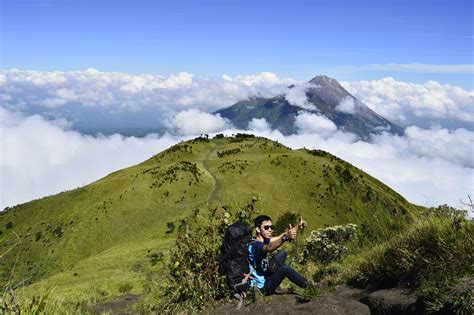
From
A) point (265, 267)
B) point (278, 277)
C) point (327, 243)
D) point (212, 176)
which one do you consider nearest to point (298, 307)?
point (278, 277)

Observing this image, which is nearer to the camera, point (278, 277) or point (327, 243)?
point (278, 277)

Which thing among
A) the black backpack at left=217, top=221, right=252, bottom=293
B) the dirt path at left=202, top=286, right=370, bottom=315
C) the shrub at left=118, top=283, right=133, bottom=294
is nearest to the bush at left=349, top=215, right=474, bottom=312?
the dirt path at left=202, top=286, right=370, bottom=315

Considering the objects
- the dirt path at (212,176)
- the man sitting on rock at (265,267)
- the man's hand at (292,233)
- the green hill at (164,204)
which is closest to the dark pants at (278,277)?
the man sitting on rock at (265,267)

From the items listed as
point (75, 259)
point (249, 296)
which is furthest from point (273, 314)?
point (75, 259)

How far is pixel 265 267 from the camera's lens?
1016cm

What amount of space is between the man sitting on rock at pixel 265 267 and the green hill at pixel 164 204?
120 ft

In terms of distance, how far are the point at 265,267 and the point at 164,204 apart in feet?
214

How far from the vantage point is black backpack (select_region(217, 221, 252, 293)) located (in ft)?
31.3

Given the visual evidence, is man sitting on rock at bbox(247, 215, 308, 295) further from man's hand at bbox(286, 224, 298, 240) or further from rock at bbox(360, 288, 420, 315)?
rock at bbox(360, 288, 420, 315)

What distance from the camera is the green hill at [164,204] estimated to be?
62219mm

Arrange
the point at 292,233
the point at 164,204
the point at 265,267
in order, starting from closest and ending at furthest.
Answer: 1. the point at 292,233
2. the point at 265,267
3. the point at 164,204

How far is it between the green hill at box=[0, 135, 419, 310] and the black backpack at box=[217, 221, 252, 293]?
3669 centimetres

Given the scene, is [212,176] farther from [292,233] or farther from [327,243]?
[292,233]

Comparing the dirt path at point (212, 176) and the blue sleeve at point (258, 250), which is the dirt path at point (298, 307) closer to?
the blue sleeve at point (258, 250)
